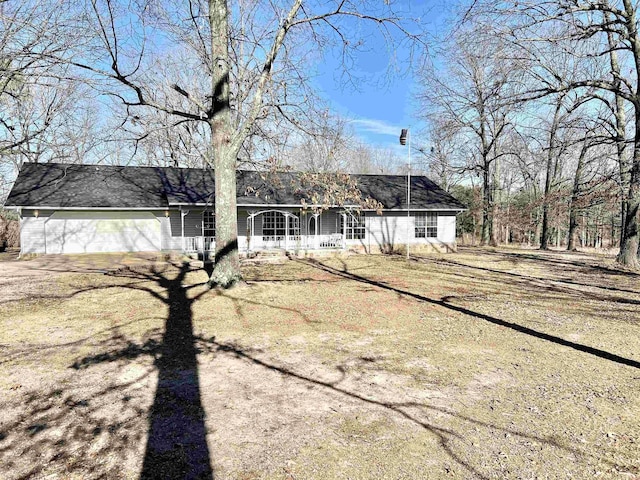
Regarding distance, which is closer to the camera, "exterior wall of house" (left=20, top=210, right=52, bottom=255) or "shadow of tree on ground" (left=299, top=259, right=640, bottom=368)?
"shadow of tree on ground" (left=299, top=259, right=640, bottom=368)

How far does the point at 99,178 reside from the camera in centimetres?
1983

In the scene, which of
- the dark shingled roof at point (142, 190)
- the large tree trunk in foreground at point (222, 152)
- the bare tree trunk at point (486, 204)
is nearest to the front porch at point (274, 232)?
the dark shingled roof at point (142, 190)

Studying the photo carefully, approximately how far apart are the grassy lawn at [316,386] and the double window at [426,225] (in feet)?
41.2

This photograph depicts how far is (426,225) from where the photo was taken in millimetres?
21922

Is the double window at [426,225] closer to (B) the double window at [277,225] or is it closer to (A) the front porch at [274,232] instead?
(A) the front porch at [274,232]

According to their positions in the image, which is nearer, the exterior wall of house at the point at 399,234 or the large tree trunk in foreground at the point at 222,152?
the large tree trunk in foreground at the point at 222,152

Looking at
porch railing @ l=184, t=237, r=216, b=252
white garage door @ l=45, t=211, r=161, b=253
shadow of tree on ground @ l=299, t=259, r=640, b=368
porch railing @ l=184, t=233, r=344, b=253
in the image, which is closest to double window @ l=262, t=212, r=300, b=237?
porch railing @ l=184, t=233, r=344, b=253

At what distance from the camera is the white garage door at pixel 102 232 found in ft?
57.9

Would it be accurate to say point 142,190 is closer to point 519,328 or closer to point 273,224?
point 273,224

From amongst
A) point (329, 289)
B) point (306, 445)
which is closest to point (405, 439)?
point (306, 445)

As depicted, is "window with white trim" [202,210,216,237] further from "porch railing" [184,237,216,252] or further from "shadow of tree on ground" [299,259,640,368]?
"shadow of tree on ground" [299,259,640,368]

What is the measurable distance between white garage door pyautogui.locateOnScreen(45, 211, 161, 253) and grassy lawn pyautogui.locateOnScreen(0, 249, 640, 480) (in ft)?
32.2

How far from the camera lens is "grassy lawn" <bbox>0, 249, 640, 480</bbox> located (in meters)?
2.90

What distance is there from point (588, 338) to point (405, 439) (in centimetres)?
467
